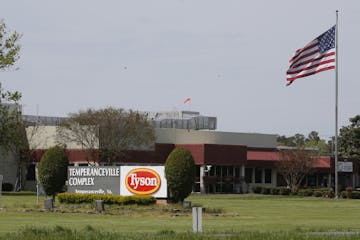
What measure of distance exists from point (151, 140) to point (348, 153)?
34015 mm

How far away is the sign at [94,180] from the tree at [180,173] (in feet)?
11.2

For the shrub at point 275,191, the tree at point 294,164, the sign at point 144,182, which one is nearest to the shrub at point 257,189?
the shrub at point 275,191

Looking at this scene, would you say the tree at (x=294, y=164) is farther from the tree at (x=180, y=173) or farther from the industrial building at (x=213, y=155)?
the tree at (x=180, y=173)

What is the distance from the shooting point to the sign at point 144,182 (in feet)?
155

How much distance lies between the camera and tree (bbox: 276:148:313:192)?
9356 cm

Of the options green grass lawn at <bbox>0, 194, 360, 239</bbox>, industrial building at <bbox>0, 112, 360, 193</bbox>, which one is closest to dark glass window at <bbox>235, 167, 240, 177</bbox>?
industrial building at <bbox>0, 112, 360, 193</bbox>

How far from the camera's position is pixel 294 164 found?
93750 mm

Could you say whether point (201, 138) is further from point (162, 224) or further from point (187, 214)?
point (162, 224)

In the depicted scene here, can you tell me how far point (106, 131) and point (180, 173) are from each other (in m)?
40.8

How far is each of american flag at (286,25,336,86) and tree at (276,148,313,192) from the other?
111 ft

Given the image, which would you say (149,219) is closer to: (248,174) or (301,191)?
(301,191)

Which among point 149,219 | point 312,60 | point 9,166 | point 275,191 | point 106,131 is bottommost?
point 149,219

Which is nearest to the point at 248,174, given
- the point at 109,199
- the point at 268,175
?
the point at 268,175

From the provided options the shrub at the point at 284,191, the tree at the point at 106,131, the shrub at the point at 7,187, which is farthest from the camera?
the shrub at the point at 7,187
